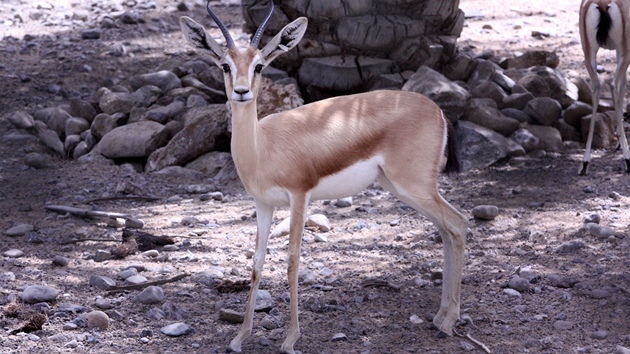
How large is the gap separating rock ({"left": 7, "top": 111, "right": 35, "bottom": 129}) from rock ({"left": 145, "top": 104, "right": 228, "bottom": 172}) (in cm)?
158

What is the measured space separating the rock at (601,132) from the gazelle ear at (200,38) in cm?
537

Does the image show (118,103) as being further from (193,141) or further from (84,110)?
(193,141)

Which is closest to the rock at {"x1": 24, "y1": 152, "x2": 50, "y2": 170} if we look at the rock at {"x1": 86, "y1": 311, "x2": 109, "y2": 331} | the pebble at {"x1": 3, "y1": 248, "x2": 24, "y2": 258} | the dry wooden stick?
the pebble at {"x1": 3, "y1": 248, "x2": 24, "y2": 258}

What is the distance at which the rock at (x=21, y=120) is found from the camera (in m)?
9.14

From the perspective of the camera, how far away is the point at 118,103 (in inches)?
366

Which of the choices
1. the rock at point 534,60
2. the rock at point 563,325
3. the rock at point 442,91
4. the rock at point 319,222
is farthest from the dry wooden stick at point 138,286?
the rock at point 534,60

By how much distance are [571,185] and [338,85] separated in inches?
98.8

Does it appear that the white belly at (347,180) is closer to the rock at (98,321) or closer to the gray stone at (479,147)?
the rock at (98,321)

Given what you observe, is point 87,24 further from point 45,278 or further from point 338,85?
point 45,278

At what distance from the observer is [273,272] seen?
591cm

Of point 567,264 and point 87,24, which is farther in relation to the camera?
point 87,24

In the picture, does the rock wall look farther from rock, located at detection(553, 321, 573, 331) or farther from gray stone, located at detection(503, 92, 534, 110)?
rock, located at detection(553, 321, 573, 331)

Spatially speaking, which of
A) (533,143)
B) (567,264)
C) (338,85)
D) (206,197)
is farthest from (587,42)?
(206,197)

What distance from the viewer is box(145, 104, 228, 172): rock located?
8.42 meters
